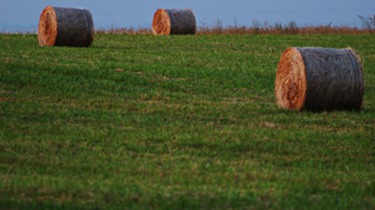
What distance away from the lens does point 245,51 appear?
1156 inches

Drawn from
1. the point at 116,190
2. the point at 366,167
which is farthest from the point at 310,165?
the point at 116,190

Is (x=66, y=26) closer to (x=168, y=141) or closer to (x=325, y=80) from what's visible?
(x=325, y=80)

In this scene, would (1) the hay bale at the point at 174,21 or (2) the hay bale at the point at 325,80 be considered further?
(1) the hay bale at the point at 174,21

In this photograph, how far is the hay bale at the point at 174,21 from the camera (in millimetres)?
36844

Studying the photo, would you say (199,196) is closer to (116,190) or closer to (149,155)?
(116,190)

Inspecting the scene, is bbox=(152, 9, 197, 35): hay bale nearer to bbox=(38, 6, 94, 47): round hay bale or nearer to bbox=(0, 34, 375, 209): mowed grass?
bbox=(38, 6, 94, 47): round hay bale

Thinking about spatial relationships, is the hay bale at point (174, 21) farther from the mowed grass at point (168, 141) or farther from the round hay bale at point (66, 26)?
the mowed grass at point (168, 141)

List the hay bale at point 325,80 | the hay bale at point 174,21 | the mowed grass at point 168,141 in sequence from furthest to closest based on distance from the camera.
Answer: the hay bale at point 174,21, the hay bale at point 325,80, the mowed grass at point 168,141

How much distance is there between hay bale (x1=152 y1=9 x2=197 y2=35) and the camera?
3684 cm

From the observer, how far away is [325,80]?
15.2 metres

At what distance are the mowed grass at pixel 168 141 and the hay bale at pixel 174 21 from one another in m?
13.5

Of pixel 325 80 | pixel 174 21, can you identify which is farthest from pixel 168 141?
pixel 174 21

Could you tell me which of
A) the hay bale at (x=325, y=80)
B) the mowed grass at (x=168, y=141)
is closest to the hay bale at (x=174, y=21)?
the mowed grass at (x=168, y=141)

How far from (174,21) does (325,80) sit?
2219cm
